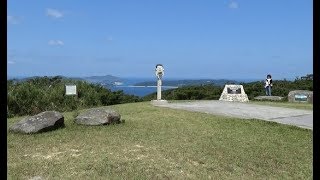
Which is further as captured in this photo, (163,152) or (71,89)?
(71,89)

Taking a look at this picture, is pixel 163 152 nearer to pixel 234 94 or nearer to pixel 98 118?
pixel 98 118

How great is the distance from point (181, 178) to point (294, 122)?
563 centimetres

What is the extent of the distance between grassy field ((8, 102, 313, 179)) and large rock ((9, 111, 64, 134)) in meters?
0.18

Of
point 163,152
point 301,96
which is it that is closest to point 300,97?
point 301,96

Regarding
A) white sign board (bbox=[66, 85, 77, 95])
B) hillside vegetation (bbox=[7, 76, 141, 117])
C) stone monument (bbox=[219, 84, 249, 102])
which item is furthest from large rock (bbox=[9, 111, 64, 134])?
stone monument (bbox=[219, 84, 249, 102])

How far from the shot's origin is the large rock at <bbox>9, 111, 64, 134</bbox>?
786cm

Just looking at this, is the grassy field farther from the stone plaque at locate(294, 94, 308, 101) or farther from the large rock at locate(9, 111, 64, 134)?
the stone plaque at locate(294, 94, 308, 101)

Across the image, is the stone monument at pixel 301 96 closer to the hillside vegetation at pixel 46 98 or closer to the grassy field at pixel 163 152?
Answer: the hillside vegetation at pixel 46 98

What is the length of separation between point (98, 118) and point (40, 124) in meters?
1.25

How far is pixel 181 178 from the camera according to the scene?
206 inches

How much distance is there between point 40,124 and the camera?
26.1 ft

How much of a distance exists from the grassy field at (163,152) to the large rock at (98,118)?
186mm

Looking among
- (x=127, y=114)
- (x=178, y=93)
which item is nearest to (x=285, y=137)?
(x=127, y=114)
